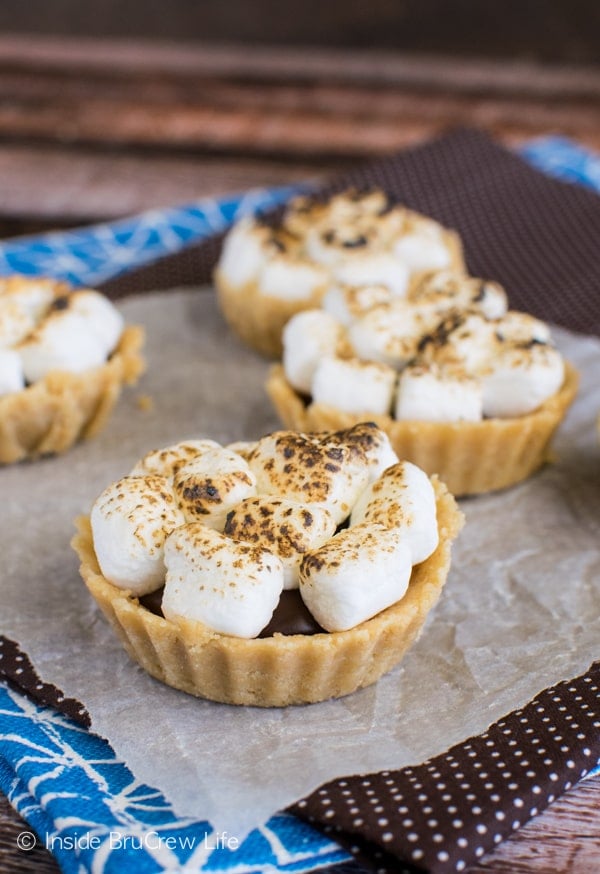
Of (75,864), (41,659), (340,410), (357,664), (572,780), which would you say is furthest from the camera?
(340,410)

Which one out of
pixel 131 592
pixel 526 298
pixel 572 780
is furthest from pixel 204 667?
pixel 526 298

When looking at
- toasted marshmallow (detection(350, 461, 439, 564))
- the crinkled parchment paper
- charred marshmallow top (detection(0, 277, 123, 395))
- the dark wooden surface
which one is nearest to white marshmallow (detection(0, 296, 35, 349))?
charred marshmallow top (detection(0, 277, 123, 395))

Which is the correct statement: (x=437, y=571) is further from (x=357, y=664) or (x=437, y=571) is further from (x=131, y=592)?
(x=131, y=592)

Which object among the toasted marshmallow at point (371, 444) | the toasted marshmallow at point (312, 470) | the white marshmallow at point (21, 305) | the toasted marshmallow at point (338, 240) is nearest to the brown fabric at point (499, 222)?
the toasted marshmallow at point (338, 240)

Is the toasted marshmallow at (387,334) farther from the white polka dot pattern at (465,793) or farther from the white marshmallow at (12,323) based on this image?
the white polka dot pattern at (465,793)

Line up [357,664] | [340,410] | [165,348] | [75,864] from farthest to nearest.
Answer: [165,348], [340,410], [357,664], [75,864]

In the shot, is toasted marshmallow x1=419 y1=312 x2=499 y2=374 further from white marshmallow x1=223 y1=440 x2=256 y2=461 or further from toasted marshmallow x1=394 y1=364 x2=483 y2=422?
white marshmallow x1=223 y1=440 x2=256 y2=461

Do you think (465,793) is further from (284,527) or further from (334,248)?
(334,248)
